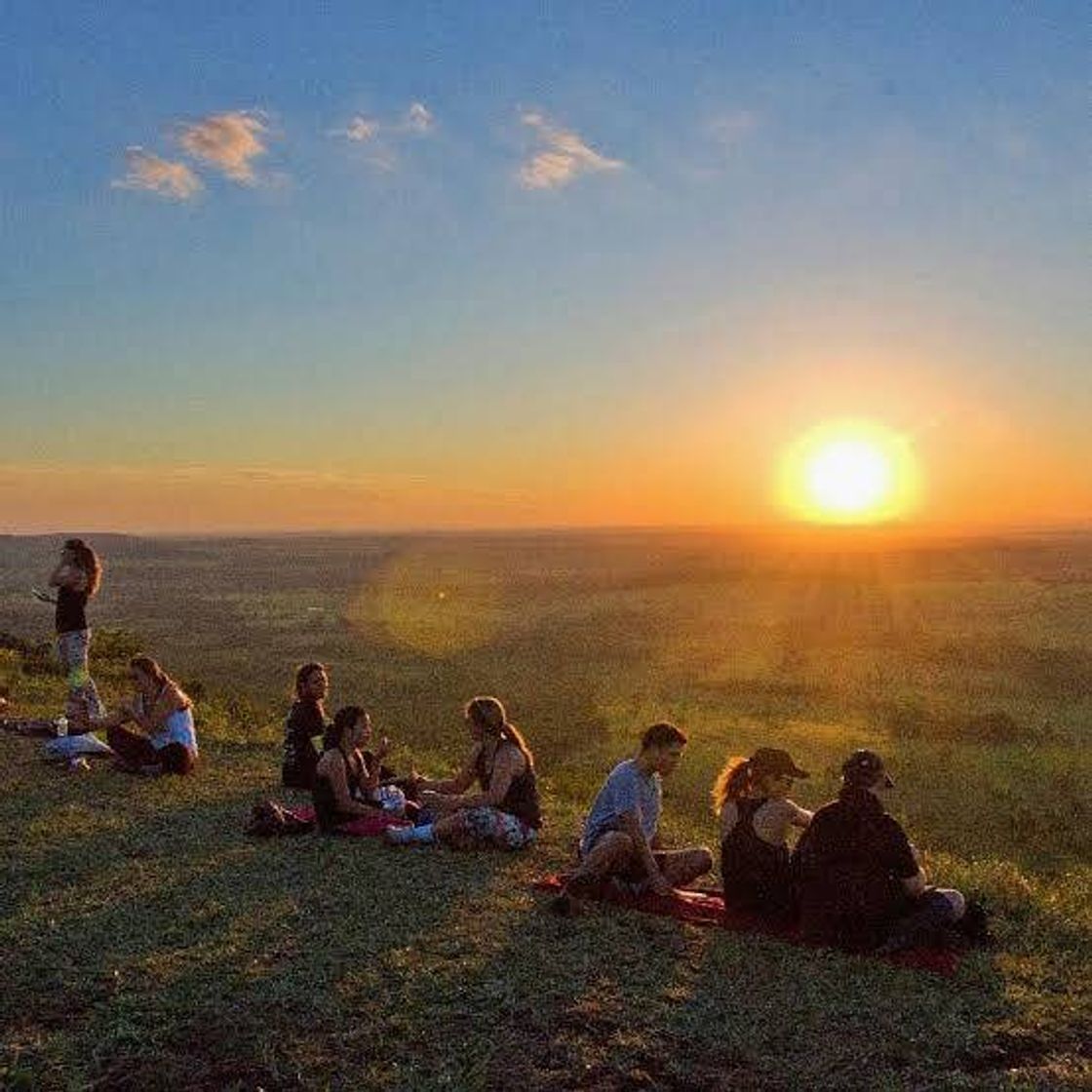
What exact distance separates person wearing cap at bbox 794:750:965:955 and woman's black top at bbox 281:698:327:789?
6605 mm

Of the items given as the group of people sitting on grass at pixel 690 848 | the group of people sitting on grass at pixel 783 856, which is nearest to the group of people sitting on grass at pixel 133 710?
the group of people sitting on grass at pixel 690 848

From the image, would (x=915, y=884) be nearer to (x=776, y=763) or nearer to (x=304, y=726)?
(x=776, y=763)

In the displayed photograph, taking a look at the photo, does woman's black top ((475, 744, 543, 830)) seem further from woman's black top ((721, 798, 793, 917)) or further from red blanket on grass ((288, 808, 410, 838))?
woman's black top ((721, 798, 793, 917))

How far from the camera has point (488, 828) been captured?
10844 millimetres

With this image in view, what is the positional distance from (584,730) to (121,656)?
12441 mm

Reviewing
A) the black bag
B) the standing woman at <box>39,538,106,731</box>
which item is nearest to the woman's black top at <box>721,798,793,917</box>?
the black bag

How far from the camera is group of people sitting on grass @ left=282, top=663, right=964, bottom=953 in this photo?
823 centimetres

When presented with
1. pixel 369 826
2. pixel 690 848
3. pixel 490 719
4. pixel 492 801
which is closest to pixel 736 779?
pixel 690 848

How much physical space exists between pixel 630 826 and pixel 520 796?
6.52ft

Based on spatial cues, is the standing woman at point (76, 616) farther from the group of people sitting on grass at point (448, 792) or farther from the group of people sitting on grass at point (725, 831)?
the group of people sitting on grass at point (725, 831)

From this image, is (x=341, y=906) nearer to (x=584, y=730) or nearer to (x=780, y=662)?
(x=584, y=730)

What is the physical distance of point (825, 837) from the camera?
27.1ft

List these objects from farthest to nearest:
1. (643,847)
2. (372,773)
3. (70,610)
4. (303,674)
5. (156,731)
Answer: (70,610)
(156,731)
(303,674)
(372,773)
(643,847)

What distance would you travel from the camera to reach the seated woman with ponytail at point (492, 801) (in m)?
10.7
